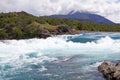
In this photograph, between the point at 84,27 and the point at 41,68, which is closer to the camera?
the point at 41,68

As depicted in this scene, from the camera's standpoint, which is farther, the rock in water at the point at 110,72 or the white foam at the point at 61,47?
the white foam at the point at 61,47

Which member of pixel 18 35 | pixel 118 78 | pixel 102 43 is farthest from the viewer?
pixel 18 35

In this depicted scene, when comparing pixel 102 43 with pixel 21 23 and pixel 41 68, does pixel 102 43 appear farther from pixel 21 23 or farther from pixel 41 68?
pixel 21 23

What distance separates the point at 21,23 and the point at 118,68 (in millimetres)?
62419

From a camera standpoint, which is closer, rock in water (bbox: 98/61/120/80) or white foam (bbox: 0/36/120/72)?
rock in water (bbox: 98/61/120/80)

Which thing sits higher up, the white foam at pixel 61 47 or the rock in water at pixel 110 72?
the white foam at pixel 61 47

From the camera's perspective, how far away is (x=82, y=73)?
2472 centimetres

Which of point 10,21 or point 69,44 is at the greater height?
point 10,21

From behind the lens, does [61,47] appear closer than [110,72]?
No

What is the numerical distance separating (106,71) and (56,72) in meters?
4.32

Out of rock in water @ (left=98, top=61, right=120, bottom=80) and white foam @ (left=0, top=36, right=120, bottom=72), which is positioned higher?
white foam @ (left=0, top=36, right=120, bottom=72)

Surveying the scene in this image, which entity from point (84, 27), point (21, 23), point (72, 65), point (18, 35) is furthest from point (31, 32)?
point (72, 65)

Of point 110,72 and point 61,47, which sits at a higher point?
point 61,47

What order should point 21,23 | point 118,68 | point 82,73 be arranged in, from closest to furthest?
point 118,68 → point 82,73 → point 21,23
